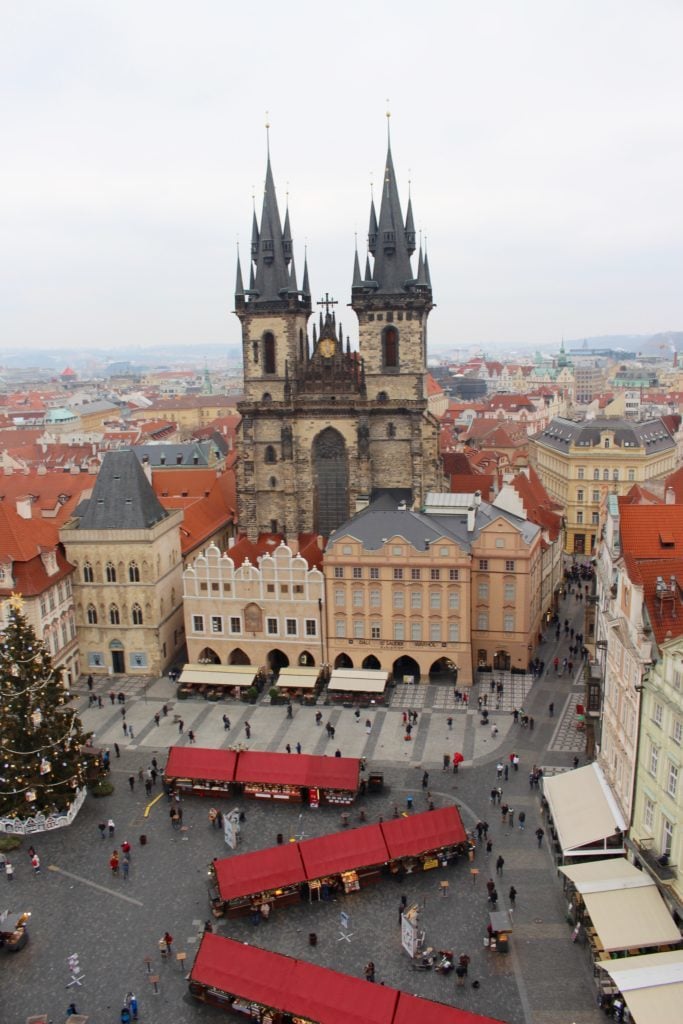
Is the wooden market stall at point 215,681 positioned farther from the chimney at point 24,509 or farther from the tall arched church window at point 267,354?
the tall arched church window at point 267,354

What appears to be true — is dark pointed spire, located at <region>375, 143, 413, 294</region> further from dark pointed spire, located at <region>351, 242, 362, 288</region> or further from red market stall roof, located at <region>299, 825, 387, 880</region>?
red market stall roof, located at <region>299, 825, 387, 880</region>

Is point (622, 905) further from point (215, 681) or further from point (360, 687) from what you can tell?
point (215, 681)

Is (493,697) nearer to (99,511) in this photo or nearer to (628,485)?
(99,511)

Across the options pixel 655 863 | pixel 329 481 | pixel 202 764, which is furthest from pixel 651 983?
pixel 329 481

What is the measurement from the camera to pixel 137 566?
227 ft

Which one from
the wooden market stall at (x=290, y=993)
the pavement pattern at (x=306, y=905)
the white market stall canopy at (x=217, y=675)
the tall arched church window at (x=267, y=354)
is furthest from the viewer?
the tall arched church window at (x=267, y=354)

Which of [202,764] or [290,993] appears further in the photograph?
[202,764]

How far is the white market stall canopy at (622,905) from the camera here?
116 feet

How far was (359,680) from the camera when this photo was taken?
6347 cm

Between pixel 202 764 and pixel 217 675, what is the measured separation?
1520cm

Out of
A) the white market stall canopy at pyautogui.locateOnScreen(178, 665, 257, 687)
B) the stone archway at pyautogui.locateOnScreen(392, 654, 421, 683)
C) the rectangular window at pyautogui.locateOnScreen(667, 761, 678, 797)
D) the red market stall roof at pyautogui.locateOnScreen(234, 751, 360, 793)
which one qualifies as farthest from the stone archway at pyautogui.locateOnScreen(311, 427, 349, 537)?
the rectangular window at pyautogui.locateOnScreen(667, 761, 678, 797)

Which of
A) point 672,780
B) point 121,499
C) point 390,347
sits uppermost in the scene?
point 390,347

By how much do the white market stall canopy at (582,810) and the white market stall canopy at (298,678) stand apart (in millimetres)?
20974

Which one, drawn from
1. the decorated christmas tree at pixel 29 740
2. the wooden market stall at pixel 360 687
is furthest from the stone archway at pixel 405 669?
the decorated christmas tree at pixel 29 740
